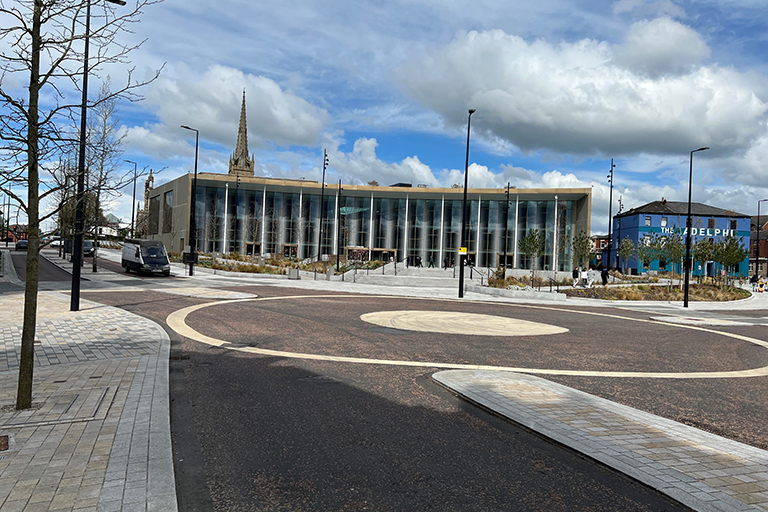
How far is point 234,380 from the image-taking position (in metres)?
7.39

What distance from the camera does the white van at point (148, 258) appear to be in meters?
32.6

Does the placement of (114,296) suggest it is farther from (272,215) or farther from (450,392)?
(272,215)

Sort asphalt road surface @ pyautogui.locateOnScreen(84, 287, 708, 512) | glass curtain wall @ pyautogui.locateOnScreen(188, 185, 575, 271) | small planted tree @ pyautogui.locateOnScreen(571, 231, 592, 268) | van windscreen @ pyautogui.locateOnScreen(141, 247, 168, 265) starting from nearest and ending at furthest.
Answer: asphalt road surface @ pyautogui.locateOnScreen(84, 287, 708, 512)
van windscreen @ pyautogui.locateOnScreen(141, 247, 168, 265)
small planted tree @ pyautogui.locateOnScreen(571, 231, 592, 268)
glass curtain wall @ pyautogui.locateOnScreen(188, 185, 575, 271)

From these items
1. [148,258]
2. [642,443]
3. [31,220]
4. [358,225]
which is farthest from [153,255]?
[358,225]

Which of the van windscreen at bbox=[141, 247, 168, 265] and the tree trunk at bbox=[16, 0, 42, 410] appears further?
the van windscreen at bbox=[141, 247, 168, 265]

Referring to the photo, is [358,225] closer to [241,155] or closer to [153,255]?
[153,255]

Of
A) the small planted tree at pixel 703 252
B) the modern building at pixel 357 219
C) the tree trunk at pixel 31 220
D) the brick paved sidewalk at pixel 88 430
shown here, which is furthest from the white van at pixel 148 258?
the small planted tree at pixel 703 252

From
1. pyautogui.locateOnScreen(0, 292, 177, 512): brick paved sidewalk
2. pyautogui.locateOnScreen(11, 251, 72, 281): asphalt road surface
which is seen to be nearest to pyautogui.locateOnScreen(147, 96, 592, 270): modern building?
pyautogui.locateOnScreen(11, 251, 72, 281): asphalt road surface

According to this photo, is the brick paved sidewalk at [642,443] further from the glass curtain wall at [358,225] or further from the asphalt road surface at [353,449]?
the glass curtain wall at [358,225]

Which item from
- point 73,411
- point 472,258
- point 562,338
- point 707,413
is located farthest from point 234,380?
point 472,258

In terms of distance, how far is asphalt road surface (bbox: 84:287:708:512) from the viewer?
3881 mm

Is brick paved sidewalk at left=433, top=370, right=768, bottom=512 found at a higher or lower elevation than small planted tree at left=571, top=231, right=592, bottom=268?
lower

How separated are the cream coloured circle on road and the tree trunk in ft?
29.0

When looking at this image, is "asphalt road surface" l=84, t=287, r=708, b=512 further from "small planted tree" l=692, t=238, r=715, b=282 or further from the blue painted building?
the blue painted building
